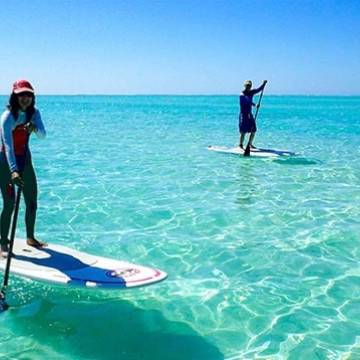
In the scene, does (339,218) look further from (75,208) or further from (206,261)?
(75,208)

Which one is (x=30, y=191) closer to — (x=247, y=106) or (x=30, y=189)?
(x=30, y=189)

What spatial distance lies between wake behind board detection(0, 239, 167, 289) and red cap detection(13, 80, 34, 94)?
220 cm

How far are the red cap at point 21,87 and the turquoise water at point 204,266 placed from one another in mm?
2692

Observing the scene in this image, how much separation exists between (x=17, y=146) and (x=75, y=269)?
1.72 m

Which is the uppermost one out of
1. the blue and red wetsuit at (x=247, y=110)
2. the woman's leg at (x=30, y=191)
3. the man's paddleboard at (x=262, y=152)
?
the blue and red wetsuit at (x=247, y=110)

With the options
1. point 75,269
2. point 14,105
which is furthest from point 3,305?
point 14,105

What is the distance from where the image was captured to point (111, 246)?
8258 mm

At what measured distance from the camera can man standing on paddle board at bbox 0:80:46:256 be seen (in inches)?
218

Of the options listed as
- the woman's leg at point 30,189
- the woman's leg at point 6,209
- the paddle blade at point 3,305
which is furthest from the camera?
the woman's leg at point 30,189

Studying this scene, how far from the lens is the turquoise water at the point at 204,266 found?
526 centimetres

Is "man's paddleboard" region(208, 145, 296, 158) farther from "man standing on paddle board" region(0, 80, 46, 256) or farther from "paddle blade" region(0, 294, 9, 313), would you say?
"paddle blade" region(0, 294, 9, 313)

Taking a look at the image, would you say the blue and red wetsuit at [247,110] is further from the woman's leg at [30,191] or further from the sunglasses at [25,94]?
the sunglasses at [25,94]

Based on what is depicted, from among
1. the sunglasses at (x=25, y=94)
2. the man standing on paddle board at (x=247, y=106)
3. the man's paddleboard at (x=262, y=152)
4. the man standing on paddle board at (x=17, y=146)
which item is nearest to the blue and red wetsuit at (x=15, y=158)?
the man standing on paddle board at (x=17, y=146)

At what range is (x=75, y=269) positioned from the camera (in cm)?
586
